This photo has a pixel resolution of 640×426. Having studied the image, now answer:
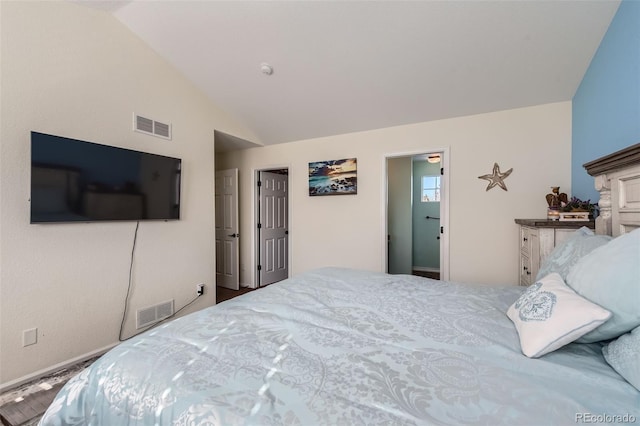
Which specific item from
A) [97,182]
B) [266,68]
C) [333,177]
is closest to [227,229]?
[333,177]

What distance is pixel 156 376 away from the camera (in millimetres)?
850

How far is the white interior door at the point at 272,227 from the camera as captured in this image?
462 cm

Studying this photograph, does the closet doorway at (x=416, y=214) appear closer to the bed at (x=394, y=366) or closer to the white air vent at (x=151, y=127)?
the bed at (x=394, y=366)

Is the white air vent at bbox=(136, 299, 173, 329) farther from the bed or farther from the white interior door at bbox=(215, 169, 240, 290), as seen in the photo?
the bed

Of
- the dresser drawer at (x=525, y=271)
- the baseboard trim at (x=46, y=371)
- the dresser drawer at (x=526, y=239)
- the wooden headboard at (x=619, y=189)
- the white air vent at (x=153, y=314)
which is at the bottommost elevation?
the baseboard trim at (x=46, y=371)

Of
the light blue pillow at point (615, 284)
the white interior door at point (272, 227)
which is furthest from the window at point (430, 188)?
the light blue pillow at point (615, 284)

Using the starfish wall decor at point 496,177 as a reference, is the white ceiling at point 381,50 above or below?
above

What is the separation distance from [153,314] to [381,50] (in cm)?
343

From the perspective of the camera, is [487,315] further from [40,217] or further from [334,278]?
[40,217]

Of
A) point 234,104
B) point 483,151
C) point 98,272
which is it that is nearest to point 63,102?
point 98,272

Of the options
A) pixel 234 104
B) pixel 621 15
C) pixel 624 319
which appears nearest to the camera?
pixel 624 319

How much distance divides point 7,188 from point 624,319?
11.0ft

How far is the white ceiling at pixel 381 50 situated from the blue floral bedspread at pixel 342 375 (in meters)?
2.19

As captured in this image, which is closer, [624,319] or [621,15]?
[624,319]
